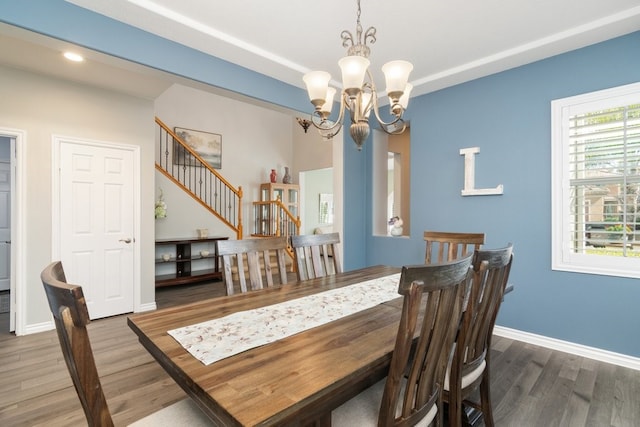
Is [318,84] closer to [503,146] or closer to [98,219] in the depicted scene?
[503,146]

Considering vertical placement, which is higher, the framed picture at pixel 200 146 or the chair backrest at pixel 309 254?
the framed picture at pixel 200 146

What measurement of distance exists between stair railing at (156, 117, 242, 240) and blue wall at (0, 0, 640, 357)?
3.36 m

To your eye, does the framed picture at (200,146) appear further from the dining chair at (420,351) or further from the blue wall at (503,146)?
the dining chair at (420,351)

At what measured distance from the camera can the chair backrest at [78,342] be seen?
811 mm

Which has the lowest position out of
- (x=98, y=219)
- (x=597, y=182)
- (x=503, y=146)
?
(x=98, y=219)

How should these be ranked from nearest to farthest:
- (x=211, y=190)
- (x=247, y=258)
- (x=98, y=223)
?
1. (x=247, y=258)
2. (x=98, y=223)
3. (x=211, y=190)

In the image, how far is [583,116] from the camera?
2.69 meters

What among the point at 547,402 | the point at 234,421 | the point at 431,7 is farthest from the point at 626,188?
the point at 234,421

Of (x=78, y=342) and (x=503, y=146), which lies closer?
(x=78, y=342)

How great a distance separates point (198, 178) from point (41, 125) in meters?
3.43

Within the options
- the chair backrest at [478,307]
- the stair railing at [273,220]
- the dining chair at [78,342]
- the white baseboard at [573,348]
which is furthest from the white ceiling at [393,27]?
the stair railing at [273,220]

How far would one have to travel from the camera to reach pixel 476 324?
1.42 meters

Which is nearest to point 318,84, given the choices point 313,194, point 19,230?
point 19,230

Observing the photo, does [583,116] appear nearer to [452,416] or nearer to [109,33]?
[452,416]
